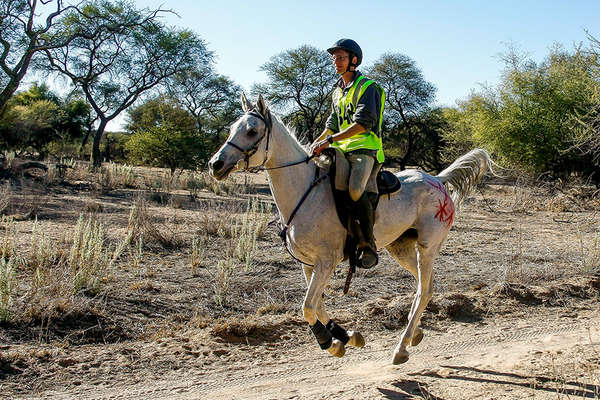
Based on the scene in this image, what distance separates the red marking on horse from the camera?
608 centimetres

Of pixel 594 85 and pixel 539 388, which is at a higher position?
pixel 594 85

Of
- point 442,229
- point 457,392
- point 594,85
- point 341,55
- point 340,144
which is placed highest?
point 594,85

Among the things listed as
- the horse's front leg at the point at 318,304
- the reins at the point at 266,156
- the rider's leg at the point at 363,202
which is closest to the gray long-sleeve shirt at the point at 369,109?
the rider's leg at the point at 363,202

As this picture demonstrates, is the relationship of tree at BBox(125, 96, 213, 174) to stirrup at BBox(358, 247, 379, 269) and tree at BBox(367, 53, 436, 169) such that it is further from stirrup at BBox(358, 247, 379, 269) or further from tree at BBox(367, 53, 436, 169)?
stirrup at BBox(358, 247, 379, 269)

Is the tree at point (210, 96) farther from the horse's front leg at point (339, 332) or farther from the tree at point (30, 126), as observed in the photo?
the horse's front leg at point (339, 332)

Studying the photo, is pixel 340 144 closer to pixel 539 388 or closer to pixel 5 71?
pixel 539 388

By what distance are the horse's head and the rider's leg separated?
0.88 meters

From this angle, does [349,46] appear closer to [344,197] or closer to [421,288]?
[344,197]

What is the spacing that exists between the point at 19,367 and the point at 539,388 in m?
4.88

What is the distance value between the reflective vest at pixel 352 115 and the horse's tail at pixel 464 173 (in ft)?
6.32

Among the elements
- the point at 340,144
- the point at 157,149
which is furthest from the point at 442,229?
the point at 157,149

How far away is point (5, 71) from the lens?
78.3 feet

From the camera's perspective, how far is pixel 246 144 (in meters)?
4.68

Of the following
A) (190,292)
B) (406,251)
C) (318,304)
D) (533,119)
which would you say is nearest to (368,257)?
(318,304)
